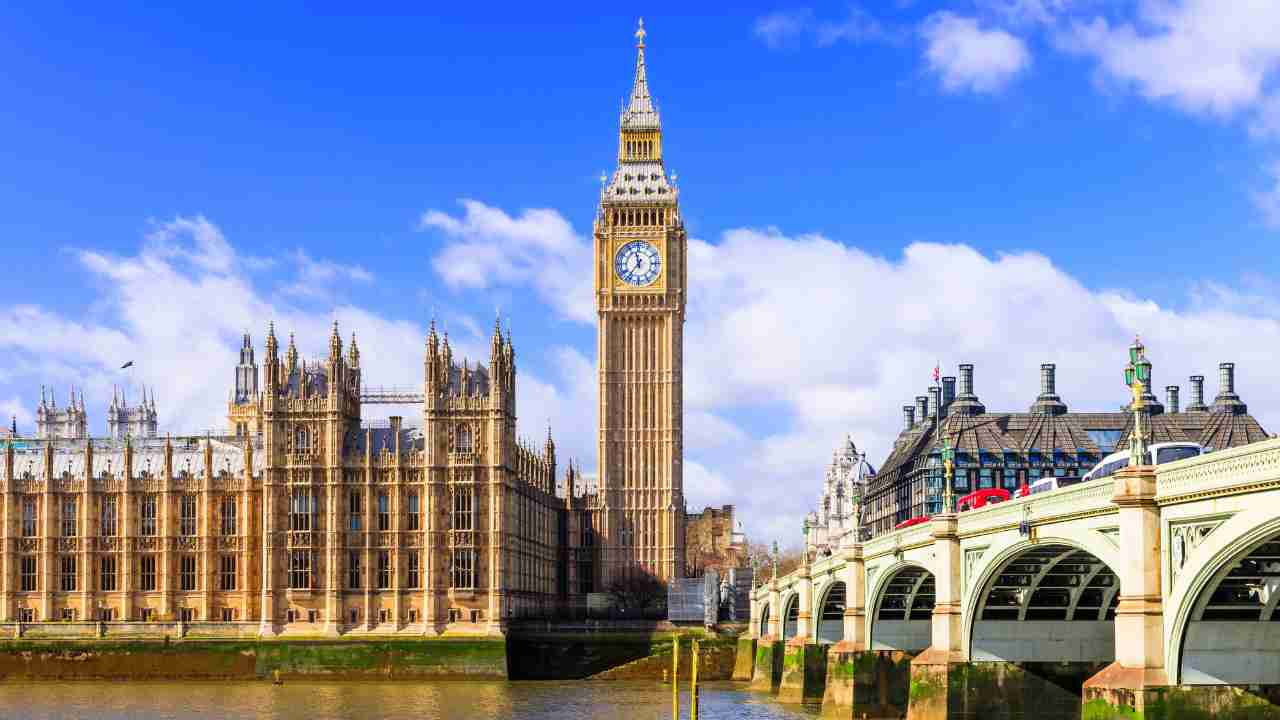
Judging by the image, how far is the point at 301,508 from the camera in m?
134

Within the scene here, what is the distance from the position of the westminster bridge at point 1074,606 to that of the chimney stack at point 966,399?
72666 mm

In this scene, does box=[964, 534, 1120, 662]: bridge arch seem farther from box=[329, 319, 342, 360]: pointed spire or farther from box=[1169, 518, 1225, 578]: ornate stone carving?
box=[329, 319, 342, 360]: pointed spire

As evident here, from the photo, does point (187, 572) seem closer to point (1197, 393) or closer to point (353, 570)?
point (353, 570)

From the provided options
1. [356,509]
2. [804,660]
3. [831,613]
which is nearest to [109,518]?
[356,509]

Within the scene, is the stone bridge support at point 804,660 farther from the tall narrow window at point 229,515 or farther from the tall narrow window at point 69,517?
the tall narrow window at point 69,517

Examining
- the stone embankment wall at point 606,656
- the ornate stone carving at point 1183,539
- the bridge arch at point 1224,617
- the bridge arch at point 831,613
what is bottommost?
the stone embankment wall at point 606,656

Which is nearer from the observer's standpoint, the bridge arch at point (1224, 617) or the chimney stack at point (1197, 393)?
the bridge arch at point (1224, 617)

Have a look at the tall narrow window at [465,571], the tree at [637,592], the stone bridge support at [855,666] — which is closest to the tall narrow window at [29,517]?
the tall narrow window at [465,571]

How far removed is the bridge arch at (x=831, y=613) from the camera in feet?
351

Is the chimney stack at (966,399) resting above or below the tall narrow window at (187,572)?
above

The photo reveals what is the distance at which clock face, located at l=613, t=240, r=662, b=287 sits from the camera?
17488 centimetres

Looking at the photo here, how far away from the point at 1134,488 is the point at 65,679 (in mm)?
101833

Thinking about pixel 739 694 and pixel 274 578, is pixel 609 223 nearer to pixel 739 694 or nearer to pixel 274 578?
pixel 274 578

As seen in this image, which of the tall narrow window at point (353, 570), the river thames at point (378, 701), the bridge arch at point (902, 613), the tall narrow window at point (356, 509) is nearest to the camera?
the bridge arch at point (902, 613)
